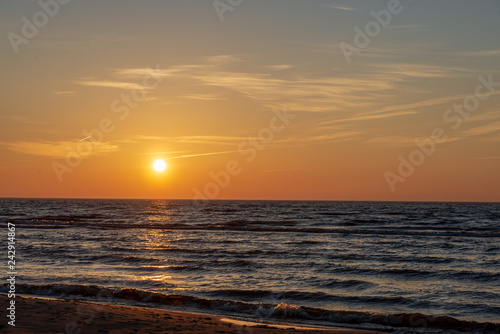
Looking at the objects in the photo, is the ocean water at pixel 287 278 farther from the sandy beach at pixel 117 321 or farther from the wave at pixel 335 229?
the wave at pixel 335 229

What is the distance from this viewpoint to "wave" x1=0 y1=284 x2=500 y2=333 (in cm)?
1358

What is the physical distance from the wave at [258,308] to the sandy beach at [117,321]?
4.06ft

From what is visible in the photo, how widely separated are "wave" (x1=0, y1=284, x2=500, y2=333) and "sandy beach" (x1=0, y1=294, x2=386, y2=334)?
1238mm

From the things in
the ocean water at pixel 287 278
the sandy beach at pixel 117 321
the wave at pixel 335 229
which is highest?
the wave at pixel 335 229

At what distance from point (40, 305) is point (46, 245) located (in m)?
19.6

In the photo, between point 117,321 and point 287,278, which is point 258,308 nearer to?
point 117,321

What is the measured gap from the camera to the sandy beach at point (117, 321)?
11414 millimetres

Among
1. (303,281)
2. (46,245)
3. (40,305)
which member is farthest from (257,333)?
(46,245)

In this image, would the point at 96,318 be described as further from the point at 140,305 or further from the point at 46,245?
the point at 46,245

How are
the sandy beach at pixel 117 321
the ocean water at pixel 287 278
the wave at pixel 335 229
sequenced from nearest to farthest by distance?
the sandy beach at pixel 117 321 → the ocean water at pixel 287 278 → the wave at pixel 335 229

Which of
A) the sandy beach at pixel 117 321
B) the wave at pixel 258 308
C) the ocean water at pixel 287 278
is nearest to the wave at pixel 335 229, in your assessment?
the ocean water at pixel 287 278

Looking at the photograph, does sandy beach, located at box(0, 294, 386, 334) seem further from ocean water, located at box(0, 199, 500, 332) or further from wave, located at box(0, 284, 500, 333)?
ocean water, located at box(0, 199, 500, 332)

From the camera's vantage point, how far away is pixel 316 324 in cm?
1380

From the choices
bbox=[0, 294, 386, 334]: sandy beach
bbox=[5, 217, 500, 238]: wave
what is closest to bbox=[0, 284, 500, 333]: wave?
bbox=[0, 294, 386, 334]: sandy beach
